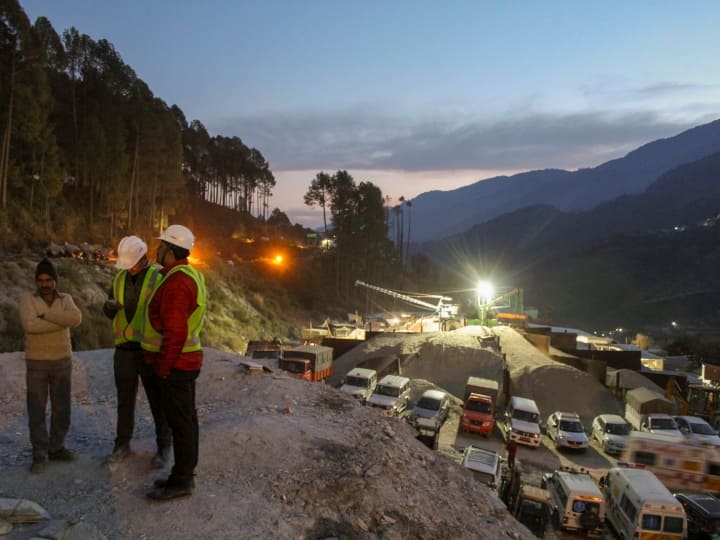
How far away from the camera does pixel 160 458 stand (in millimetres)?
5367

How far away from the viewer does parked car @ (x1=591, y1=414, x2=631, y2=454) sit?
20328 millimetres

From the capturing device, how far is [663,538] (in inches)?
451

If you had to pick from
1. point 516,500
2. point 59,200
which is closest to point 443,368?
point 516,500

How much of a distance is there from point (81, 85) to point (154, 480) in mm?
47468

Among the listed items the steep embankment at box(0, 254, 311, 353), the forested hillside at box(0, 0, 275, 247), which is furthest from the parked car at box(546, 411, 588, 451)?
the forested hillside at box(0, 0, 275, 247)

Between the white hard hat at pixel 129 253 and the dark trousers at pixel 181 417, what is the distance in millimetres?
1264

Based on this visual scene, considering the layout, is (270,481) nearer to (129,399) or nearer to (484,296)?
(129,399)

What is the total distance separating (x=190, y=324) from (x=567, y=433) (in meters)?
19.3

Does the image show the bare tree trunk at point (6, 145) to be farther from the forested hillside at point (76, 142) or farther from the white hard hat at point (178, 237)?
the white hard hat at point (178, 237)

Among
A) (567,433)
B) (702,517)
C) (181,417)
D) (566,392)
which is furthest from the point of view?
(566,392)

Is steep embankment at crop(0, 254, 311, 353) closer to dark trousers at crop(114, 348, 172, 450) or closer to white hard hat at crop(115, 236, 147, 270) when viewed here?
dark trousers at crop(114, 348, 172, 450)

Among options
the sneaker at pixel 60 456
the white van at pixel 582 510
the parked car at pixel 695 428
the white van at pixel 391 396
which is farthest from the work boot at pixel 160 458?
the parked car at pixel 695 428

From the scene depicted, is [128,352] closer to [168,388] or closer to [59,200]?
[168,388]

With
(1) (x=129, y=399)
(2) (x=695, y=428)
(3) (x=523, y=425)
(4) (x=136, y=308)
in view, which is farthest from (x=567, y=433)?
(4) (x=136, y=308)
